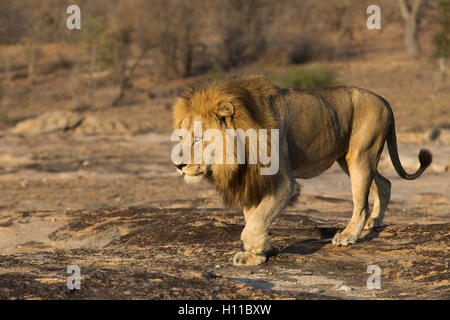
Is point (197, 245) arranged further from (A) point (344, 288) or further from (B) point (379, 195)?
(A) point (344, 288)

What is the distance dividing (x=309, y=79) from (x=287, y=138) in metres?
14.9

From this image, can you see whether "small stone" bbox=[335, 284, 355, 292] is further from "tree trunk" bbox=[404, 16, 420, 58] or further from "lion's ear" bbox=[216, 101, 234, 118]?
"tree trunk" bbox=[404, 16, 420, 58]

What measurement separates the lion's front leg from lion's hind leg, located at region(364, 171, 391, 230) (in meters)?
1.35

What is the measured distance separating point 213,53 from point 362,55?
5.67m

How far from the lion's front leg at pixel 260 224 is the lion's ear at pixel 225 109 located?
695 millimetres

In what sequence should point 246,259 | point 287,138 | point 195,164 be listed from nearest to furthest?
point 195,164 → point 246,259 → point 287,138

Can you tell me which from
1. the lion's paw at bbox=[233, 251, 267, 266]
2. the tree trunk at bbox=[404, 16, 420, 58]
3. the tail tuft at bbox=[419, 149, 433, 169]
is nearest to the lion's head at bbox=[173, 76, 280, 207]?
the lion's paw at bbox=[233, 251, 267, 266]

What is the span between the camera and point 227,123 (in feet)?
16.8

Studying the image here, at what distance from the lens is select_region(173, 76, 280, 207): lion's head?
5.05 m

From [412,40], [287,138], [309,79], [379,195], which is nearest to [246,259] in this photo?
[287,138]

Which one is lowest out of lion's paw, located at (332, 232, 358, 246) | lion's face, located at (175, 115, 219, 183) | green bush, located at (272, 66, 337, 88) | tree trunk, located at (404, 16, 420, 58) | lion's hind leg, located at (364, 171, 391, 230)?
lion's paw, located at (332, 232, 358, 246)

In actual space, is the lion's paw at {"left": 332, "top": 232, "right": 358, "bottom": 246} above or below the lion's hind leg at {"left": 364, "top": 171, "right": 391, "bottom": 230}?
below
